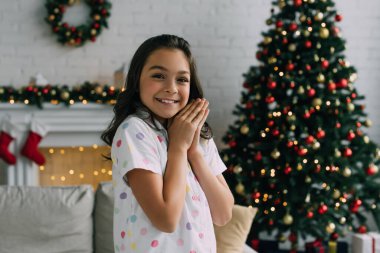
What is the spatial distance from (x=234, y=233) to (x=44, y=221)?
967 millimetres

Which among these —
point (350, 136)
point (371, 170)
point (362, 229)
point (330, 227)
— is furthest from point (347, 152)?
point (362, 229)

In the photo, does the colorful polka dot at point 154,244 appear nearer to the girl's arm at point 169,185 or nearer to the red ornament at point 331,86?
the girl's arm at point 169,185

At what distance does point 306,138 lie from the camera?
12.0ft

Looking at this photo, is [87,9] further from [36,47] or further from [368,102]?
[368,102]

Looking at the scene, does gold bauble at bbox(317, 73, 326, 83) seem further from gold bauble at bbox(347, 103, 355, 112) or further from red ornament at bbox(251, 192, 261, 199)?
red ornament at bbox(251, 192, 261, 199)

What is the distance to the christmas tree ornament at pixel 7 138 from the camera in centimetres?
399

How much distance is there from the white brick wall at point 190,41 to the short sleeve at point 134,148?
339 centimetres

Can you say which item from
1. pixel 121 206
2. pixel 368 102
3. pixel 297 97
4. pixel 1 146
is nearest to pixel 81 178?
pixel 1 146

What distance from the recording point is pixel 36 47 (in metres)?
4.41

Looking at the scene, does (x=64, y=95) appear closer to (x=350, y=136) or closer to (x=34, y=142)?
(x=34, y=142)

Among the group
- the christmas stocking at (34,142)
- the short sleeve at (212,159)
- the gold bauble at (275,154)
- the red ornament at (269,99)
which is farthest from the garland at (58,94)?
the short sleeve at (212,159)

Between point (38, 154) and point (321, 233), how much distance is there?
2287mm

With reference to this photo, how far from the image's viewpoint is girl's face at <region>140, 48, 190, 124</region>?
1150 mm

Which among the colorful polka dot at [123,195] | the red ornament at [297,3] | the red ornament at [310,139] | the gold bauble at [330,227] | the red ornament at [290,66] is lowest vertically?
the gold bauble at [330,227]
